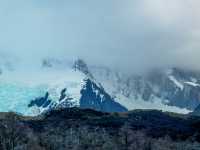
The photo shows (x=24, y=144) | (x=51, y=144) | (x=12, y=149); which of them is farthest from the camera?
(x=51, y=144)

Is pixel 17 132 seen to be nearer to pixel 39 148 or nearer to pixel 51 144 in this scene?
pixel 39 148

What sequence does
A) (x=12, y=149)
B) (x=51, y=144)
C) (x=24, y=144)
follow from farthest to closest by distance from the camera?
(x=51, y=144) → (x=24, y=144) → (x=12, y=149)

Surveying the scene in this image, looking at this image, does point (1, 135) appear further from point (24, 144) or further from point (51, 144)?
point (51, 144)

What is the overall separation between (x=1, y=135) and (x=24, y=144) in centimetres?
1341

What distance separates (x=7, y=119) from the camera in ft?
593

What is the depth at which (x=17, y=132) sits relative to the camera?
17850 cm

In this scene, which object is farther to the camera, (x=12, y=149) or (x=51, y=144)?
(x=51, y=144)

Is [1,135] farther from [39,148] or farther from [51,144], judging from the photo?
[51,144]

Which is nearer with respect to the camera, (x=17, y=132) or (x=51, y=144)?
(x=17, y=132)

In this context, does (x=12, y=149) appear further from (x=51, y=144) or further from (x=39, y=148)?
(x=51, y=144)

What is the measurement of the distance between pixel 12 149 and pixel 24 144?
14.0 metres

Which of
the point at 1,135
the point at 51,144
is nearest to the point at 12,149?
the point at 1,135

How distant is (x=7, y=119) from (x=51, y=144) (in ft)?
71.9

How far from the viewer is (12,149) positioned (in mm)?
172125
